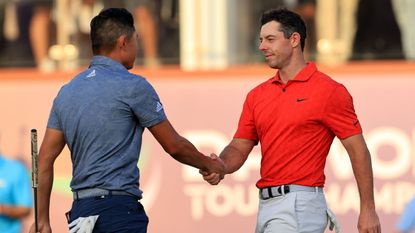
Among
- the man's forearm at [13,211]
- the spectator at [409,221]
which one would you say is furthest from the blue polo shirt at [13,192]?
the spectator at [409,221]

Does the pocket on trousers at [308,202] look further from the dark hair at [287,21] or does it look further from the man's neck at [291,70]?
the dark hair at [287,21]

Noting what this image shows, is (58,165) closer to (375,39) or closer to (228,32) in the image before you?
(228,32)

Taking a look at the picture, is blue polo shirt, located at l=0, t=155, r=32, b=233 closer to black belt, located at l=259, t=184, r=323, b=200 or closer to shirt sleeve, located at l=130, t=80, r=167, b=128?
black belt, located at l=259, t=184, r=323, b=200

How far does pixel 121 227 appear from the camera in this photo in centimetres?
719

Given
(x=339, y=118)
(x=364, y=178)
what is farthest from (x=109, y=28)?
(x=364, y=178)

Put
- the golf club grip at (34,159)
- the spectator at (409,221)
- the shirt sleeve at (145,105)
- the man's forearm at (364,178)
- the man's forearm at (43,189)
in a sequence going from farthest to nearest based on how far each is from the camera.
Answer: the spectator at (409,221), the man's forearm at (364,178), the man's forearm at (43,189), the golf club grip at (34,159), the shirt sleeve at (145,105)

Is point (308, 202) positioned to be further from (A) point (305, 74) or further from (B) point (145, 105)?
(B) point (145, 105)

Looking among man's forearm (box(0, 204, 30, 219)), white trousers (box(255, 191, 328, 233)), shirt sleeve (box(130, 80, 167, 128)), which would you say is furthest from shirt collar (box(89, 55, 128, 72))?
man's forearm (box(0, 204, 30, 219))

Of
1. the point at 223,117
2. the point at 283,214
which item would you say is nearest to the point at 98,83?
the point at 283,214

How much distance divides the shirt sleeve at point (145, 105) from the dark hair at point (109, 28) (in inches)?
13.4

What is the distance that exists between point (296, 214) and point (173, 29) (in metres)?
5.35

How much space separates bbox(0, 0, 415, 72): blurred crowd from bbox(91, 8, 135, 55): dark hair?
517 cm

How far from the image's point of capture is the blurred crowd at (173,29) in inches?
482

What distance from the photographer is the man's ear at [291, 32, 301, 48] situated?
26.3ft
